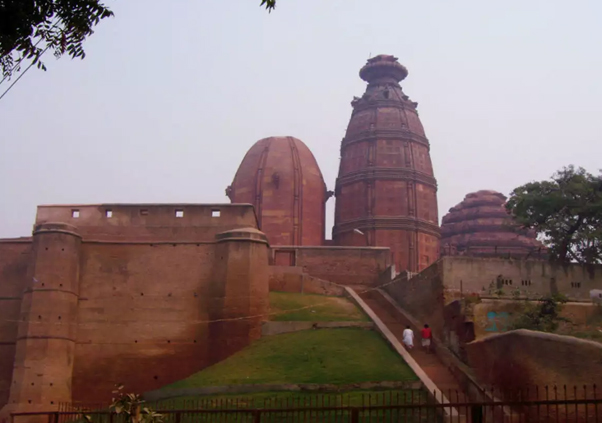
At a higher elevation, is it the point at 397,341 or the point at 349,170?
the point at 349,170

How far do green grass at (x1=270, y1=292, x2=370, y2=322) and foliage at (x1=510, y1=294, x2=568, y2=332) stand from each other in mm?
6420

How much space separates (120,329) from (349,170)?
59.4ft

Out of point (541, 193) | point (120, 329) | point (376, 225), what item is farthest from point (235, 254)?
point (376, 225)

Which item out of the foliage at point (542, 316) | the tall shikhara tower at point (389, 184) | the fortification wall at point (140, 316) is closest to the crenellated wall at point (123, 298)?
the fortification wall at point (140, 316)

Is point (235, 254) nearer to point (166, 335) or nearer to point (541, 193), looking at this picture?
point (166, 335)

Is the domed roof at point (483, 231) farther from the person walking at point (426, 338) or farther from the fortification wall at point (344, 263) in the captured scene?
the person walking at point (426, 338)

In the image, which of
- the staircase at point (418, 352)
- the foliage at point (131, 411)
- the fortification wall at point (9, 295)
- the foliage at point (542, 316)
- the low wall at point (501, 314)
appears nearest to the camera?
the foliage at point (131, 411)

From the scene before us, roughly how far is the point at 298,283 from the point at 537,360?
1654cm

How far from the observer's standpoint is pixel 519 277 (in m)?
27.4

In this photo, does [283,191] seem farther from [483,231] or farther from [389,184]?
[483,231]

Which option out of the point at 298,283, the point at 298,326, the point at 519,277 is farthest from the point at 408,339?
the point at 298,283

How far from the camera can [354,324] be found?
1053 inches

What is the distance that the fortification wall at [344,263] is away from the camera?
35.4 m

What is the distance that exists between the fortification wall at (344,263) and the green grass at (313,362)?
9.14 m
